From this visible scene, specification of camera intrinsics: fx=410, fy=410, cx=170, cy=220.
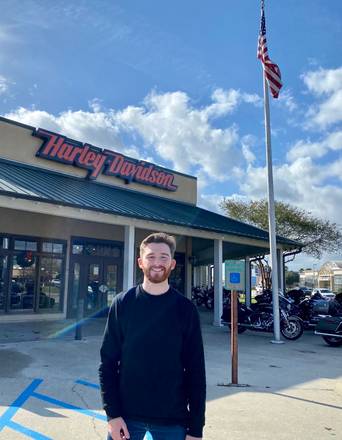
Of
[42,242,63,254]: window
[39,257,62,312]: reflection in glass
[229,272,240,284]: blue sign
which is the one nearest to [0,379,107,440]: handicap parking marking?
[229,272,240,284]: blue sign

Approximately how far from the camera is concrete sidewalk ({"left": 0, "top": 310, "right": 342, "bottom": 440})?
4.49m

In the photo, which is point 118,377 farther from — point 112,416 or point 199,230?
point 199,230

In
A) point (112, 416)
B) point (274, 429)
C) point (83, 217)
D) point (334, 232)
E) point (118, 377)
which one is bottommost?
point (274, 429)

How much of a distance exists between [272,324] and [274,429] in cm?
734

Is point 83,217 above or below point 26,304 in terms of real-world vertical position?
above

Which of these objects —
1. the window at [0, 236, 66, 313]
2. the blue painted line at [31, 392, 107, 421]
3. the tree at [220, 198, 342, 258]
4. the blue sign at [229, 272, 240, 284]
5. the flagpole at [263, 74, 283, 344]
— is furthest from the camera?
the tree at [220, 198, 342, 258]

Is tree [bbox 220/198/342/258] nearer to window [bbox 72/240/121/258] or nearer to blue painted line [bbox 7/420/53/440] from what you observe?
window [bbox 72/240/121/258]

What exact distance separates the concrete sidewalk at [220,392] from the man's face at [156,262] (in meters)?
2.62

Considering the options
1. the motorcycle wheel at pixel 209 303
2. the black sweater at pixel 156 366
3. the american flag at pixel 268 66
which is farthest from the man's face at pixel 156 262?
the motorcycle wheel at pixel 209 303

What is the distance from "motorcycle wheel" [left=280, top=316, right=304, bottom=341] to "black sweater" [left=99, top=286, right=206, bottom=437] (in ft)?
31.8

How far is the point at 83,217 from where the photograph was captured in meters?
10.8

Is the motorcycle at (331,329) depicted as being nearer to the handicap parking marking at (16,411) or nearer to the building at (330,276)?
the handicap parking marking at (16,411)

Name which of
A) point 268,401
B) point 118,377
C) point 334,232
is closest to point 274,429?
point 268,401

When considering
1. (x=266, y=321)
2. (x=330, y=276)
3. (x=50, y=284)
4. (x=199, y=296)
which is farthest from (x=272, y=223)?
(x=330, y=276)
